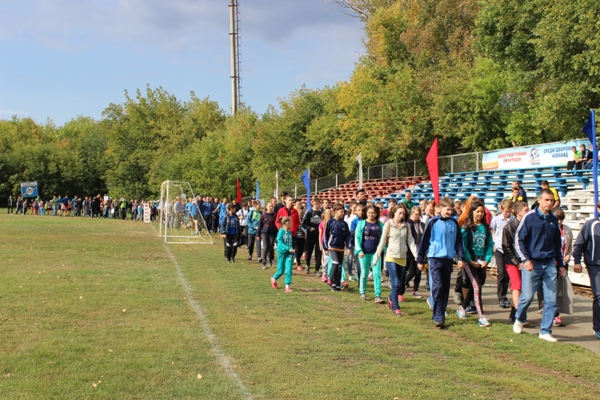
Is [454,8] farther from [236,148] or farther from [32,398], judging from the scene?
[32,398]

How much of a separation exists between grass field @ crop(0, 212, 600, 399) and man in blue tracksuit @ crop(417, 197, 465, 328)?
40cm

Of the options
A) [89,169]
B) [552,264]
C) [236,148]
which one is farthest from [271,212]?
[89,169]

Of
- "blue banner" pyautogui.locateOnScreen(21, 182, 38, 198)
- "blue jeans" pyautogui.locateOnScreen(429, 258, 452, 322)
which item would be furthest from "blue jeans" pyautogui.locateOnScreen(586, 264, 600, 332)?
"blue banner" pyautogui.locateOnScreen(21, 182, 38, 198)

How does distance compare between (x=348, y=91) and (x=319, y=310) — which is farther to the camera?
(x=348, y=91)

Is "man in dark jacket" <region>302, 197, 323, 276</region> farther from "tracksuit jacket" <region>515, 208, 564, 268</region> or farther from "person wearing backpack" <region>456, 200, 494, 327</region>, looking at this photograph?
"tracksuit jacket" <region>515, 208, 564, 268</region>

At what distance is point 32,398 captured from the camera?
18.1 ft

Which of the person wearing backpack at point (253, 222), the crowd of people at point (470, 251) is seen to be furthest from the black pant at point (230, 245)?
the crowd of people at point (470, 251)

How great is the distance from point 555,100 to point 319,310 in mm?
13325

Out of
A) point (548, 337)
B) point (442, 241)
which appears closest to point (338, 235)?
point (442, 241)

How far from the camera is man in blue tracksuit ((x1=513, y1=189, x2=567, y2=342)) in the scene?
27.6 feet

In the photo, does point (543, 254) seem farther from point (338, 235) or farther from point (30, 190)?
point (30, 190)

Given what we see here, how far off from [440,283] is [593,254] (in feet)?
6.87

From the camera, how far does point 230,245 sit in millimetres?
17828

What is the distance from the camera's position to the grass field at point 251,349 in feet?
19.7
